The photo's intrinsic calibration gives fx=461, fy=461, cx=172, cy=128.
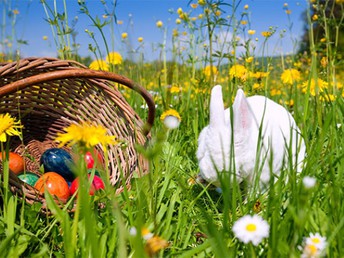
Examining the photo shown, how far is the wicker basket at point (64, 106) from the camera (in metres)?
1.33

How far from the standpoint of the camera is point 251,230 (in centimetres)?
70

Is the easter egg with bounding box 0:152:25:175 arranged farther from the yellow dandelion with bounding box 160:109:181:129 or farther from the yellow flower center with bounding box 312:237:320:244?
the yellow flower center with bounding box 312:237:320:244

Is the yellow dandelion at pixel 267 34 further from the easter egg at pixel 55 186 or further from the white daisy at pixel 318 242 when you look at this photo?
the white daisy at pixel 318 242

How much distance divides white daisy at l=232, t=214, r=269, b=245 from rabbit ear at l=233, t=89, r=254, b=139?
0.52 m

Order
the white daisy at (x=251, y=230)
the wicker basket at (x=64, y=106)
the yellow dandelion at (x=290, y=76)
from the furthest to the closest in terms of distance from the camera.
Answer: the yellow dandelion at (x=290, y=76) < the wicker basket at (x=64, y=106) < the white daisy at (x=251, y=230)

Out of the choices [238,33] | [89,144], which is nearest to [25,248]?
[89,144]

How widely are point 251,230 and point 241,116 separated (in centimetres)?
57

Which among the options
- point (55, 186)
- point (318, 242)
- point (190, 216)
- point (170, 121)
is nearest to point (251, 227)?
point (318, 242)

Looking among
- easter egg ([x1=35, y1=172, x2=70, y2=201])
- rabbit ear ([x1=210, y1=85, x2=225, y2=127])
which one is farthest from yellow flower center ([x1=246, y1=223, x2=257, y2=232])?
easter egg ([x1=35, y1=172, x2=70, y2=201])

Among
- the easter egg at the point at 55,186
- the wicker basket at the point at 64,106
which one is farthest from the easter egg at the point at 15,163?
the easter egg at the point at 55,186

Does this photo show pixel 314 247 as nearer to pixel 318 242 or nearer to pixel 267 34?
pixel 318 242

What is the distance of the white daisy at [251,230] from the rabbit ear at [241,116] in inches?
20.4

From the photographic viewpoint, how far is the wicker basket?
4.37ft

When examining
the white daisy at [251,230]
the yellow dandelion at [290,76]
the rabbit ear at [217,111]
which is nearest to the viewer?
the white daisy at [251,230]
